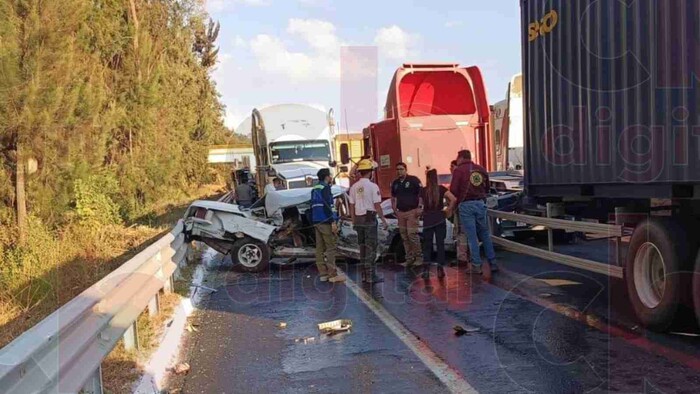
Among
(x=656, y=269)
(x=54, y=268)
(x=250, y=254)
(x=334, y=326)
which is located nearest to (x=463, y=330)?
(x=334, y=326)

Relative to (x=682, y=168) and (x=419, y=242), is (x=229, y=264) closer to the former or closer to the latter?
(x=419, y=242)

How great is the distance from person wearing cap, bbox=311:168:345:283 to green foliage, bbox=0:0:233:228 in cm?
512

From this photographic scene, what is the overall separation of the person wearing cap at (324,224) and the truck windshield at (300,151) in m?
11.3

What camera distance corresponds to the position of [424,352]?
5914 millimetres

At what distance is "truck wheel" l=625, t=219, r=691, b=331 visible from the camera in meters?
5.92

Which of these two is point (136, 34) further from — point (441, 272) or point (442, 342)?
point (442, 342)

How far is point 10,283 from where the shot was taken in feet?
34.9

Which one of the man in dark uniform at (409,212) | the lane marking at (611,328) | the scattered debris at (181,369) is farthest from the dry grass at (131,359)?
the man in dark uniform at (409,212)

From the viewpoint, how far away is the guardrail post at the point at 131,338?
5824mm

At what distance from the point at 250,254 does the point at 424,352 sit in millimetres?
5908

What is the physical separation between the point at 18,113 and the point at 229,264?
4.40m

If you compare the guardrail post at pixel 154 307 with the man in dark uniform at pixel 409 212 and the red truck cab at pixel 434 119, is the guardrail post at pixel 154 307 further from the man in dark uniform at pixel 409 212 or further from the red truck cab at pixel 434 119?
the red truck cab at pixel 434 119

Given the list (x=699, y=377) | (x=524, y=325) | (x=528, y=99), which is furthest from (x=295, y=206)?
(x=699, y=377)

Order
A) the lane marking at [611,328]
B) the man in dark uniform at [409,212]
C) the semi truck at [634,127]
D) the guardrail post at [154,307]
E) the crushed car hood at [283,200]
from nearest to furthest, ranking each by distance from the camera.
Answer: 1. the lane marking at [611,328]
2. the semi truck at [634,127]
3. the guardrail post at [154,307]
4. the man in dark uniform at [409,212]
5. the crushed car hood at [283,200]
